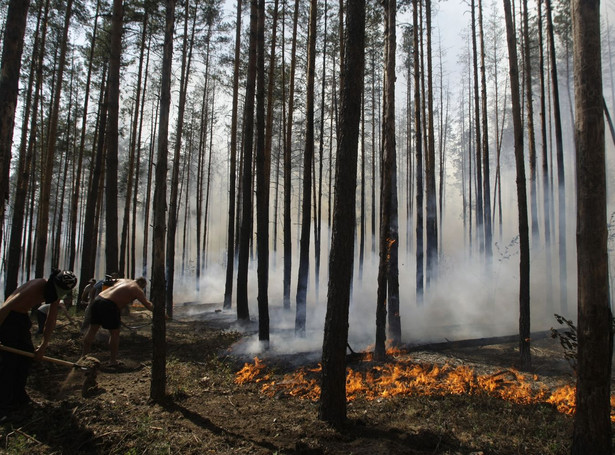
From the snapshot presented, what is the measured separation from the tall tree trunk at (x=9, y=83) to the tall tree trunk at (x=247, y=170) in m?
5.86

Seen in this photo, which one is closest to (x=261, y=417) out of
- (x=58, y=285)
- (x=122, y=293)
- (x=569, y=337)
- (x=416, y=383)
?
(x=416, y=383)

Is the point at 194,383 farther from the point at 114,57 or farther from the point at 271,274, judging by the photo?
the point at 271,274

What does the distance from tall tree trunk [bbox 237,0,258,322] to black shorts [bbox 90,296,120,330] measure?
17.8 feet

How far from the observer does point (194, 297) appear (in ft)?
93.6

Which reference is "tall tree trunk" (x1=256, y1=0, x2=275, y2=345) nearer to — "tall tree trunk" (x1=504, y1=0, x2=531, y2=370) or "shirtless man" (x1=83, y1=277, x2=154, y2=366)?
"shirtless man" (x1=83, y1=277, x2=154, y2=366)

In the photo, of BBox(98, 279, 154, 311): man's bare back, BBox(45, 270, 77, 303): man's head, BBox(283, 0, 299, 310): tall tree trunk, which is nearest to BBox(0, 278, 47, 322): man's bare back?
BBox(45, 270, 77, 303): man's head

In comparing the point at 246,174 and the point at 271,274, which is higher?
the point at 246,174

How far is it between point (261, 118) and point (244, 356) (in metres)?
6.16

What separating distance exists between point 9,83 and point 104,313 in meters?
4.14

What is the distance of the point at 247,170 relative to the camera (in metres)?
12.1

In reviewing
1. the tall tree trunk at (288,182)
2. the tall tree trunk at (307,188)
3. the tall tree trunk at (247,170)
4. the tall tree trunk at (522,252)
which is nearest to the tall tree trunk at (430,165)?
the tall tree trunk at (288,182)

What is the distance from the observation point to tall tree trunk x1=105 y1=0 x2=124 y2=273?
36.4 ft

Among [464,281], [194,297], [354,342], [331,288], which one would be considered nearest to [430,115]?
[464,281]

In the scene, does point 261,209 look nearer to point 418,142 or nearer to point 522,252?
point 522,252
